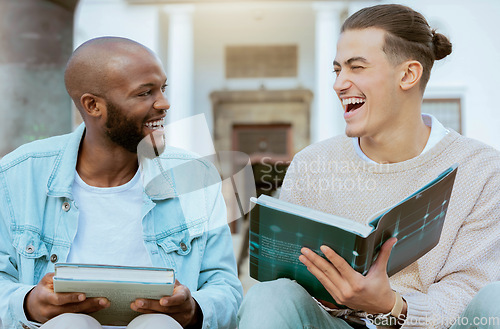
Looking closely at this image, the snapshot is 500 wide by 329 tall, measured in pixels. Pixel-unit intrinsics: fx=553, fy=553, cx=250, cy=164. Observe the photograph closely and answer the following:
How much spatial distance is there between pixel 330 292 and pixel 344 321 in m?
0.32

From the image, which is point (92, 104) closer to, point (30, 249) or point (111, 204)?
point (111, 204)

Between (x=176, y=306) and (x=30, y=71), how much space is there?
3.37 meters

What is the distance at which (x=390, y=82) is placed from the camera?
2076 mm

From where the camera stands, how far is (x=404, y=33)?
2.10 metres

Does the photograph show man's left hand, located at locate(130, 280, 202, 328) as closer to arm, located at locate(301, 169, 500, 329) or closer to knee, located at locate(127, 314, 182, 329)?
knee, located at locate(127, 314, 182, 329)

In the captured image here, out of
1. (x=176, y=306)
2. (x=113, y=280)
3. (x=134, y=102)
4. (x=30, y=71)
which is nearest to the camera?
(x=113, y=280)

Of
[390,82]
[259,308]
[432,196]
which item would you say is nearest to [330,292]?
[259,308]

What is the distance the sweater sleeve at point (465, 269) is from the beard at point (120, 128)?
1162 mm

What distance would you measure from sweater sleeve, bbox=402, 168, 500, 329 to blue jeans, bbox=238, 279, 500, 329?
68 mm

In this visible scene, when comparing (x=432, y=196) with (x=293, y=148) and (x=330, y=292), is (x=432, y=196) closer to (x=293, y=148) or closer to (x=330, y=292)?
(x=330, y=292)

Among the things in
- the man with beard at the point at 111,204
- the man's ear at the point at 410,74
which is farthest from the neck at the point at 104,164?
the man's ear at the point at 410,74

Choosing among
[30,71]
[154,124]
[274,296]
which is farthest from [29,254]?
[30,71]

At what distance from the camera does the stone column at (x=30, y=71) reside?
4.30m

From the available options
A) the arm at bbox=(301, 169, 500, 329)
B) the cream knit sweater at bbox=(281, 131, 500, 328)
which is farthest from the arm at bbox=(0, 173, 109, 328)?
the cream knit sweater at bbox=(281, 131, 500, 328)
